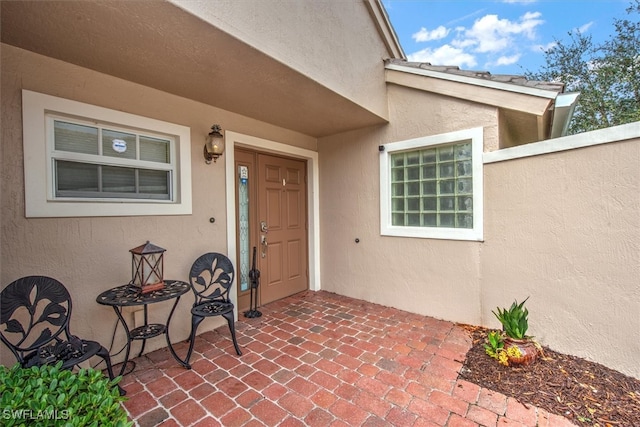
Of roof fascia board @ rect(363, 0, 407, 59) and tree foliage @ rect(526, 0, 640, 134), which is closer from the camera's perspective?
roof fascia board @ rect(363, 0, 407, 59)

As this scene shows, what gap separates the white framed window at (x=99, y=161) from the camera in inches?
92.4

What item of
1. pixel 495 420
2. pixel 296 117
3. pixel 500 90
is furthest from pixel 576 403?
pixel 296 117

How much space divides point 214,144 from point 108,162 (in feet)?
3.59

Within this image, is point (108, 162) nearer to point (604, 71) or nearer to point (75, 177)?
point (75, 177)

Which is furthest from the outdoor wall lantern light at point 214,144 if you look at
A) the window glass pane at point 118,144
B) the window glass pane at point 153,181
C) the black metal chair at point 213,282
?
the black metal chair at point 213,282

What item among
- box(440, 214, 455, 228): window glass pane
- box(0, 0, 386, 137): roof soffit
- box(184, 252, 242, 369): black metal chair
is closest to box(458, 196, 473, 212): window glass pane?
box(440, 214, 455, 228): window glass pane

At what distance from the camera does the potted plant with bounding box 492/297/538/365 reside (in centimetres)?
257

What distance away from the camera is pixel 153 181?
317 cm

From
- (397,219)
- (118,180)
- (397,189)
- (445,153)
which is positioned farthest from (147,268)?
(445,153)

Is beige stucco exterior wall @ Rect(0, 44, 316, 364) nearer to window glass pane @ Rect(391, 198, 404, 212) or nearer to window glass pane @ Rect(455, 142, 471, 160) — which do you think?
window glass pane @ Rect(391, 198, 404, 212)

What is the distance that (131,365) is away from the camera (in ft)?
8.88

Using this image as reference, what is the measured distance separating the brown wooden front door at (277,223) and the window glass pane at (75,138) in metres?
1.69

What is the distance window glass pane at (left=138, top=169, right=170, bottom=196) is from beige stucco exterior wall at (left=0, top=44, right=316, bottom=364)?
1.05ft

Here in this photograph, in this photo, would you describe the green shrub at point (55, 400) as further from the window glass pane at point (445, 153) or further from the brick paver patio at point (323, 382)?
the window glass pane at point (445, 153)
